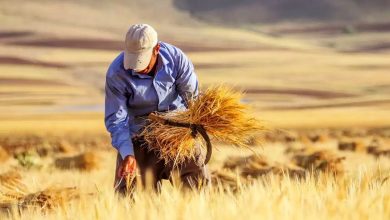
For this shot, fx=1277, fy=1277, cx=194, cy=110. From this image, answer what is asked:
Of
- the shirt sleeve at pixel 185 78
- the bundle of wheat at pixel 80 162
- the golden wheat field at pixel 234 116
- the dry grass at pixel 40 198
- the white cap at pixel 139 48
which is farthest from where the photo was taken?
the bundle of wheat at pixel 80 162

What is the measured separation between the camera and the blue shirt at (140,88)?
306 inches

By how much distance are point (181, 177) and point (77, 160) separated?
26.1 ft

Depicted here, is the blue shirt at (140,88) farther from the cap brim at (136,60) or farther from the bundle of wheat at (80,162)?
the bundle of wheat at (80,162)

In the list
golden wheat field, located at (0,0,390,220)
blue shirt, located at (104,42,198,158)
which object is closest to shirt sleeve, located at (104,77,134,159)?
blue shirt, located at (104,42,198,158)

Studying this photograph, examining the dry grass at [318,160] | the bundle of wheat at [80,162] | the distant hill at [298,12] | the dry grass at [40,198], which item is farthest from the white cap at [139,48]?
the distant hill at [298,12]

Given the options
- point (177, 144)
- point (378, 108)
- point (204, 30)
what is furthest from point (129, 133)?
point (204, 30)

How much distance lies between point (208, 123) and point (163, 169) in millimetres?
508

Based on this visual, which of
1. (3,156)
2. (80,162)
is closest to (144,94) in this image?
(80,162)

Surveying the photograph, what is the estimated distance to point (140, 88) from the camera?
25.7 feet

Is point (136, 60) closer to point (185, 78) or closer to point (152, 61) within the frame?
point (152, 61)

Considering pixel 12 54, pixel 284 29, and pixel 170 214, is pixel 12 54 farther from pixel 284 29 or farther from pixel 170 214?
pixel 170 214

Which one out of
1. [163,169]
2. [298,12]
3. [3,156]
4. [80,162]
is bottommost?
[298,12]

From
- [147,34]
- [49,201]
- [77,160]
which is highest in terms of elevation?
[147,34]

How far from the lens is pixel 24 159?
1520 centimetres
